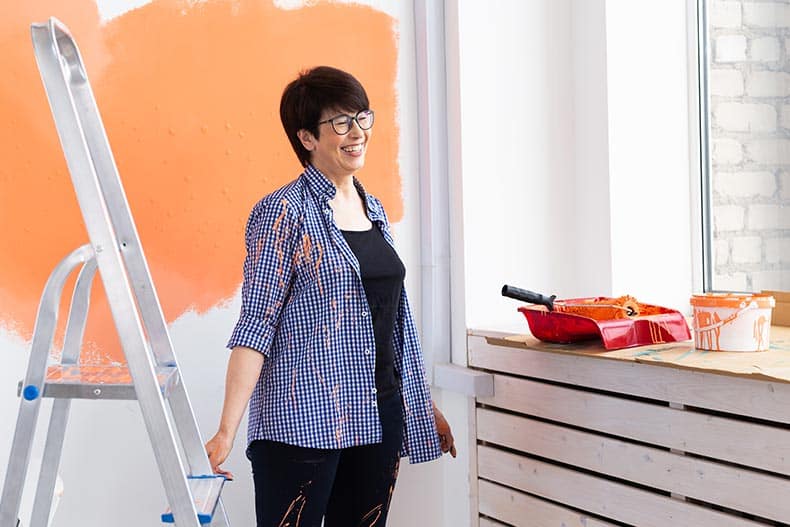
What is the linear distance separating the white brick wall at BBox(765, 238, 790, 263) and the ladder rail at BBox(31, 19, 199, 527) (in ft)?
5.09

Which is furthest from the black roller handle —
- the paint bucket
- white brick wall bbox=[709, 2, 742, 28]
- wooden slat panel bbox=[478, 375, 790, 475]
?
white brick wall bbox=[709, 2, 742, 28]

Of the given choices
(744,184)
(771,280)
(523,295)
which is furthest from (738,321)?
(744,184)

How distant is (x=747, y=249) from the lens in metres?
2.35

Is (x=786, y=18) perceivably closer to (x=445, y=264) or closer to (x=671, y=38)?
(x=671, y=38)

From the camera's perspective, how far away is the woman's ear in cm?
185

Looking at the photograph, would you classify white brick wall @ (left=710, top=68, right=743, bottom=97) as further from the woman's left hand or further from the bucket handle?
the woman's left hand

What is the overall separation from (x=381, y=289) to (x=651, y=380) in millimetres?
535

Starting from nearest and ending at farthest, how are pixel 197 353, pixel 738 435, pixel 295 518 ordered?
pixel 738 435 → pixel 295 518 → pixel 197 353

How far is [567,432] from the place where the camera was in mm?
2027

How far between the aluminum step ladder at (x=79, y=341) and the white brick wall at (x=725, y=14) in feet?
5.20

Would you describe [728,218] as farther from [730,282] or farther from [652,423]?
[652,423]

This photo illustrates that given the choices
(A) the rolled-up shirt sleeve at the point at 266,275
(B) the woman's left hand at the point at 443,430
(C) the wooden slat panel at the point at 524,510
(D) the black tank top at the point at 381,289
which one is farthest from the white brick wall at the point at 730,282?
(A) the rolled-up shirt sleeve at the point at 266,275

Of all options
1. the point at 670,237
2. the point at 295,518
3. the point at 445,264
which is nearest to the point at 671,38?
the point at 670,237

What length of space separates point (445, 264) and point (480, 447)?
0.46 m
